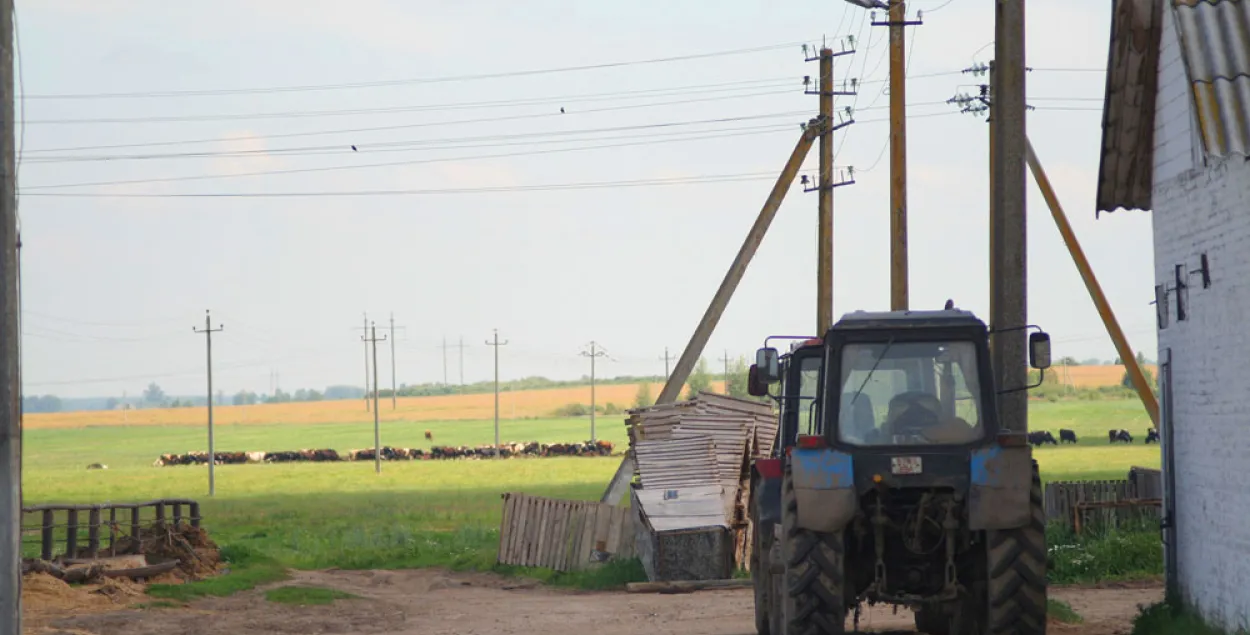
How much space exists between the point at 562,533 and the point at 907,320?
16693 millimetres

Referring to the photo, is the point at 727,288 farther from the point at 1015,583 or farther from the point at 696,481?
the point at 1015,583

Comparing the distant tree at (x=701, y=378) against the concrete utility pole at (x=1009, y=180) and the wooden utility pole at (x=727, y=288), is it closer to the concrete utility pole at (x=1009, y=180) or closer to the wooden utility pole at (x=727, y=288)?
the wooden utility pole at (x=727, y=288)

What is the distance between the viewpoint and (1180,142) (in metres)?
14.5

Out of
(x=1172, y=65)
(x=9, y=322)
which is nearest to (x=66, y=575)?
(x=9, y=322)

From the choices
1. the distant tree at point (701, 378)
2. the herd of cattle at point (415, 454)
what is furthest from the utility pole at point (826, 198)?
the distant tree at point (701, 378)

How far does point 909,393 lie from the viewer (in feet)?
44.6

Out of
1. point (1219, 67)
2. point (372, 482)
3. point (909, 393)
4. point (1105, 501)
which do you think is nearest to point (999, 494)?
point (909, 393)

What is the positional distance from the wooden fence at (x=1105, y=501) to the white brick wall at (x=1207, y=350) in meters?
9.40

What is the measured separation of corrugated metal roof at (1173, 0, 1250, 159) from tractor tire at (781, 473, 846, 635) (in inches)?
174

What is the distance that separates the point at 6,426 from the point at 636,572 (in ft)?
57.6

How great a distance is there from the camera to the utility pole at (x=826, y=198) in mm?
30891

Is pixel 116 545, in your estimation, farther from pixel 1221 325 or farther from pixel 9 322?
pixel 1221 325

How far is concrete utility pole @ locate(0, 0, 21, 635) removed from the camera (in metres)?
10.4

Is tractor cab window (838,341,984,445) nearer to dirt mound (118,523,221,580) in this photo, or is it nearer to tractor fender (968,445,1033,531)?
tractor fender (968,445,1033,531)
